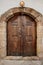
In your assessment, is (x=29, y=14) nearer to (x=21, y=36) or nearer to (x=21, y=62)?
(x=21, y=36)

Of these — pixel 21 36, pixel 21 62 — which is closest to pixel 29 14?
pixel 21 36

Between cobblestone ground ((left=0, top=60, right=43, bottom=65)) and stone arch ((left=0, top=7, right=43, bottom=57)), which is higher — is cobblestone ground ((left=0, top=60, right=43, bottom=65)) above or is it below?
below

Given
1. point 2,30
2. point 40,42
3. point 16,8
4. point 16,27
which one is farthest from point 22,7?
point 40,42

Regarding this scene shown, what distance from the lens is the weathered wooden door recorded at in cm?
473

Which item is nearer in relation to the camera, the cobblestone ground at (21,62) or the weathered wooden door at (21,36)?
the cobblestone ground at (21,62)

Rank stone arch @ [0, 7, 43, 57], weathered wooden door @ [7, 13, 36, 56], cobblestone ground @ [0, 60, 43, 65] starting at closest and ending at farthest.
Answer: cobblestone ground @ [0, 60, 43, 65] < stone arch @ [0, 7, 43, 57] < weathered wooden door @ [7, 13, 36, 56]

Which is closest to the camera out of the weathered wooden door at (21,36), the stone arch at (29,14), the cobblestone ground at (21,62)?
the cobblestone ground at (21,62)

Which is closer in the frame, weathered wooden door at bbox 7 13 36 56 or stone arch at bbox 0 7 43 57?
stone arch at bbox 0 7 43 57

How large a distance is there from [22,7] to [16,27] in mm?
709

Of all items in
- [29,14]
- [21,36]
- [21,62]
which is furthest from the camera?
[21,36]

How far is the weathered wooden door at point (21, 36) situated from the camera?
4734 mm

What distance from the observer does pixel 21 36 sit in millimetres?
4750

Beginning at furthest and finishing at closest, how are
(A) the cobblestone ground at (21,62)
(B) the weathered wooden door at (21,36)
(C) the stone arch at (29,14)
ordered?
1. (B) the weathered wooden door at (21,36)
2. (C) the stone arch at (29,14)
3. (A) the cobblestone ground at (21,62)

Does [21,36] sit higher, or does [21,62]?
[21,36]
